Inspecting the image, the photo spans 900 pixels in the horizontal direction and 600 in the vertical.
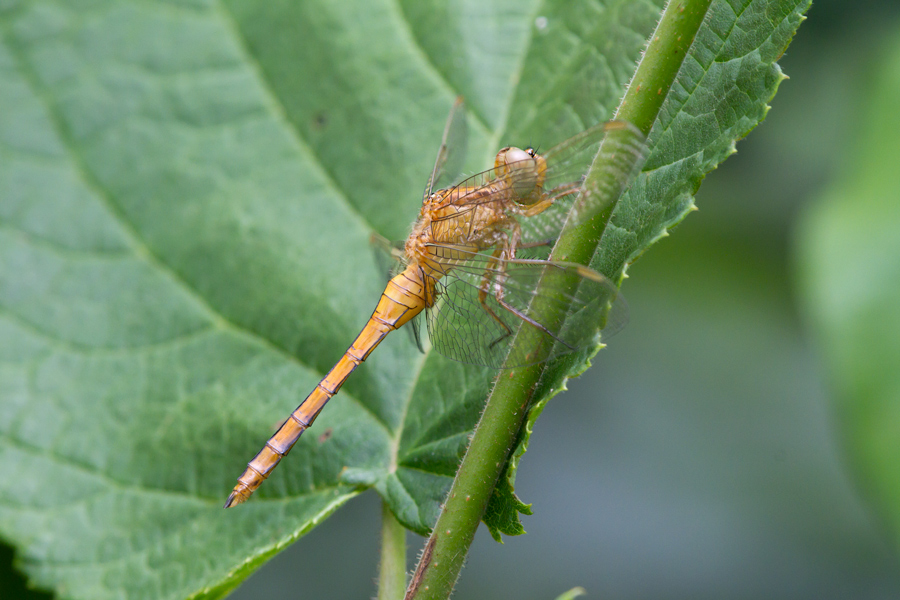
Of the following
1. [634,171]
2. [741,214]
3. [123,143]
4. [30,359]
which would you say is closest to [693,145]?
[634,171]

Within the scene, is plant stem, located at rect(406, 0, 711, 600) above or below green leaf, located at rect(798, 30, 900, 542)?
below

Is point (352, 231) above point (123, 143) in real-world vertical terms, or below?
above

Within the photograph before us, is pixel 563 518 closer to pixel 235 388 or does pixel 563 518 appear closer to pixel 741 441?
pixel 741 441

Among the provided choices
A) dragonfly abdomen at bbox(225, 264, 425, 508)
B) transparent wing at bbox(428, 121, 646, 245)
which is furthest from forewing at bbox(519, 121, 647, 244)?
dragonfly abdomen at bbox(225, 264, 425, 508)

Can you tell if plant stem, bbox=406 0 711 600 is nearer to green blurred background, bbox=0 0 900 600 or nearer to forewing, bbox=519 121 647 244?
forewing, bbox=519 121 647 244

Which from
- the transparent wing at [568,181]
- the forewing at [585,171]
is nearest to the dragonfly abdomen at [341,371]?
the transparent wing at [568,181]

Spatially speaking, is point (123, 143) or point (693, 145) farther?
point (123, 143)
